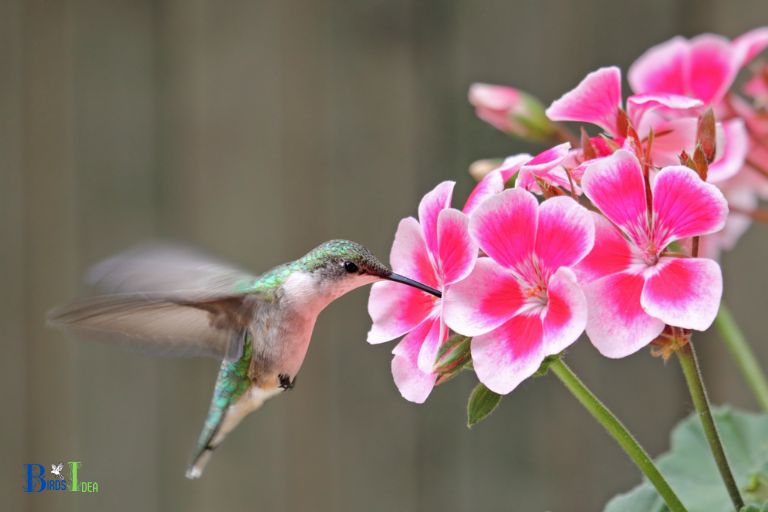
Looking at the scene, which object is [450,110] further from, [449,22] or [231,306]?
[231,306]

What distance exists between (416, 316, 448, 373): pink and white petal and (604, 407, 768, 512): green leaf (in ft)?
0.91

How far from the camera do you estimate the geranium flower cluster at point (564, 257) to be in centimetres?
47

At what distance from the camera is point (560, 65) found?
5.47ft

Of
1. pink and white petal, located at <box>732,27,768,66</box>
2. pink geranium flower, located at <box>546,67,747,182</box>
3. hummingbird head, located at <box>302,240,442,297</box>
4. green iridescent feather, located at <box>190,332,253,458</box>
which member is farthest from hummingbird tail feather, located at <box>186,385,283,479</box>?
pink and white petal, located at <box>732,27,768,66</box>

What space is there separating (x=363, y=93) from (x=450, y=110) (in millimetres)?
161

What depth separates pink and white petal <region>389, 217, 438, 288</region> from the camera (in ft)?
1.84

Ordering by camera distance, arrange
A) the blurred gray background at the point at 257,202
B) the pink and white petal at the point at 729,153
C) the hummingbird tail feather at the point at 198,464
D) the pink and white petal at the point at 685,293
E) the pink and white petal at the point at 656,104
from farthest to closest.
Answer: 1. the blurred gray background at the point at 257,202
2. the hummingbird tail feather at the point at 198,464
3. the pink and white petal at the point at 729,153
4. the pink and white petal at the point at 656,104
5. the pink and white petal at the point at 685,293

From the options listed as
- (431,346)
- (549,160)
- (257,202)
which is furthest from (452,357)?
(257,202)

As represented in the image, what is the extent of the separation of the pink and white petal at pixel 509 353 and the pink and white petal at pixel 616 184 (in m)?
0.07

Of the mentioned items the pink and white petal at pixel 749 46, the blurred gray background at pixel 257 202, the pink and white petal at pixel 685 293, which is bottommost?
the blurred gray background at pixel 257 202

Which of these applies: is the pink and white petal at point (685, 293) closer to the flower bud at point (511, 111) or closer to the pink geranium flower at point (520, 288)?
the pink geranium flower at point (520, 288)

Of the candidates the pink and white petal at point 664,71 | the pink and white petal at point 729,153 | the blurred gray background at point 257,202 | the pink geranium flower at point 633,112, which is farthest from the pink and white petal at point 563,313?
the blurred gray background at point 257,202

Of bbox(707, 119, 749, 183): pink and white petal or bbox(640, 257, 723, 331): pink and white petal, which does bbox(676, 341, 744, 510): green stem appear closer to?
bbox(640, 257, 723, 331): pink and white petal

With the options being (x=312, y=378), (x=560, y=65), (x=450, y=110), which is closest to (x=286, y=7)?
(x=450, y=110)
